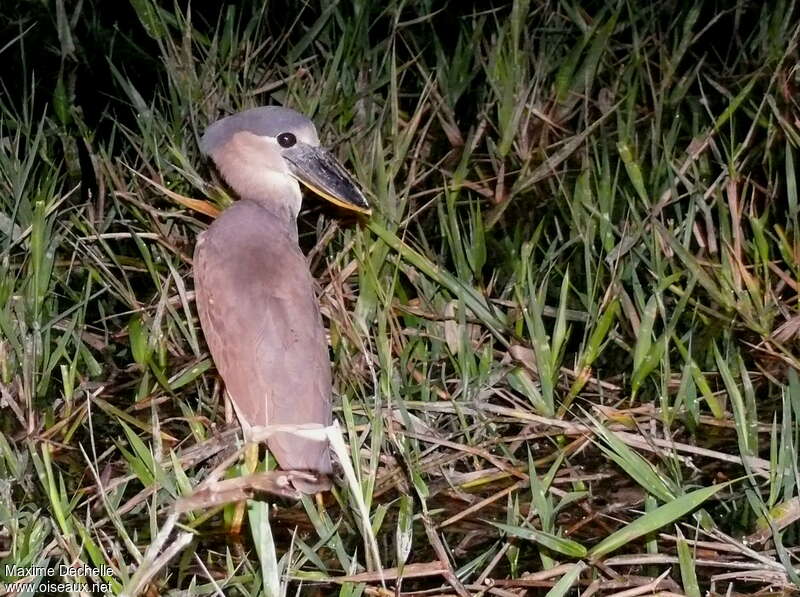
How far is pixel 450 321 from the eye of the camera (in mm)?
4371

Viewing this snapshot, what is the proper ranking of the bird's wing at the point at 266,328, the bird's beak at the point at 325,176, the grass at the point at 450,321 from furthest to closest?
1. the bird's beak at the point at 325,176
2. the bird's wing at the point at 266,328
3. the grass at the point at 450,321

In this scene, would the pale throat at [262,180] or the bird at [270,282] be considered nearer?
the bird at [270,282]

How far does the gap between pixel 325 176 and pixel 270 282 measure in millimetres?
628

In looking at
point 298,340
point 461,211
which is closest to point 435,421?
point 298,340

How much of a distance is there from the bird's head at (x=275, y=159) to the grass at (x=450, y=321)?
0.41 ft

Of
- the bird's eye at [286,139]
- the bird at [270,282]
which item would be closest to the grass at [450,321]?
the bird at [270,282]

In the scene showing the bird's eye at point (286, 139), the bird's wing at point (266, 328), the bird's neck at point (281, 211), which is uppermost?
the bird's eye at point (286, 139)

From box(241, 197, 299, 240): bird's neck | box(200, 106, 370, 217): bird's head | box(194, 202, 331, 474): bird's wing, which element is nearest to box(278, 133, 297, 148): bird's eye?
Result: box(200, 106, 370, 217): bird's head

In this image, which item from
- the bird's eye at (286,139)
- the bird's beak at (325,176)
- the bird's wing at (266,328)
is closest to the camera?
the bird's wing at (266,328)

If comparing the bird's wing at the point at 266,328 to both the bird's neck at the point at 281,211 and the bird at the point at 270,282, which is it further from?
the bird's neck at the point at 281,211

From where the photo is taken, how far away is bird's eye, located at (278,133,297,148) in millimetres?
4691

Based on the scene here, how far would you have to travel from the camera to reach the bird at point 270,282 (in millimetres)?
3871

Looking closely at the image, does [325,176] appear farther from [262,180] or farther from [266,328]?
[266,328]

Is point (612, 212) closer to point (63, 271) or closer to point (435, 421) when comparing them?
point (435, 421)
